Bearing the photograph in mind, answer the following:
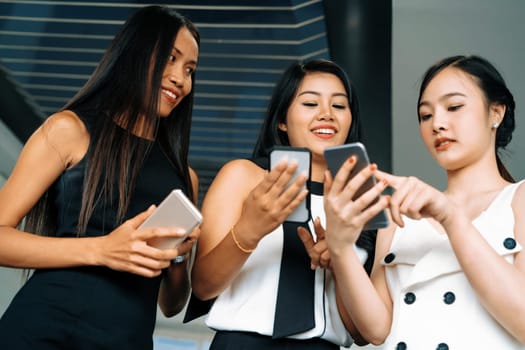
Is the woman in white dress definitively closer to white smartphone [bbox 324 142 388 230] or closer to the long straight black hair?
white smartphone [bbox 324 142 388 230]

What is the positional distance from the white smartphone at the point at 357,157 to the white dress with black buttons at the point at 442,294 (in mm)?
220

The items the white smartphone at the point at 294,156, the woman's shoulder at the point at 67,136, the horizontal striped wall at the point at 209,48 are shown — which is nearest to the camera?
the white smartphone at the point at 294,156

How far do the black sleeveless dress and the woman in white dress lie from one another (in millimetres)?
574

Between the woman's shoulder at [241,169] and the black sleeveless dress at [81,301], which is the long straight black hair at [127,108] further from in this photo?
the woman's shoulder at [241,169]

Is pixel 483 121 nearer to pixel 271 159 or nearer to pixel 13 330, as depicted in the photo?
pixel 271 159

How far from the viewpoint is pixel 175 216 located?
1.61 meters

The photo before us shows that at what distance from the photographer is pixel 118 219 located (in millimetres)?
1862

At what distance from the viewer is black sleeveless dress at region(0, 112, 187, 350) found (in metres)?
1.69

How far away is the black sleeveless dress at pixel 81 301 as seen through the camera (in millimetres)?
1689

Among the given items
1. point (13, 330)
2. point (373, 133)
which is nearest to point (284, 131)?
point (13, 330)

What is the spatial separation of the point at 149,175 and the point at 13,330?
1.93ft

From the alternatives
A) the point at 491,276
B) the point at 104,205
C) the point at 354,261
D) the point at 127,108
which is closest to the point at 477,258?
the point at 491,276

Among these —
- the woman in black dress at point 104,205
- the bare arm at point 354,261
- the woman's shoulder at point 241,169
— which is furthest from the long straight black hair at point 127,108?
the bare arm at point 354,261

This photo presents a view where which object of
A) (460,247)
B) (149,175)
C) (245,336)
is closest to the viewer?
(460,247)
